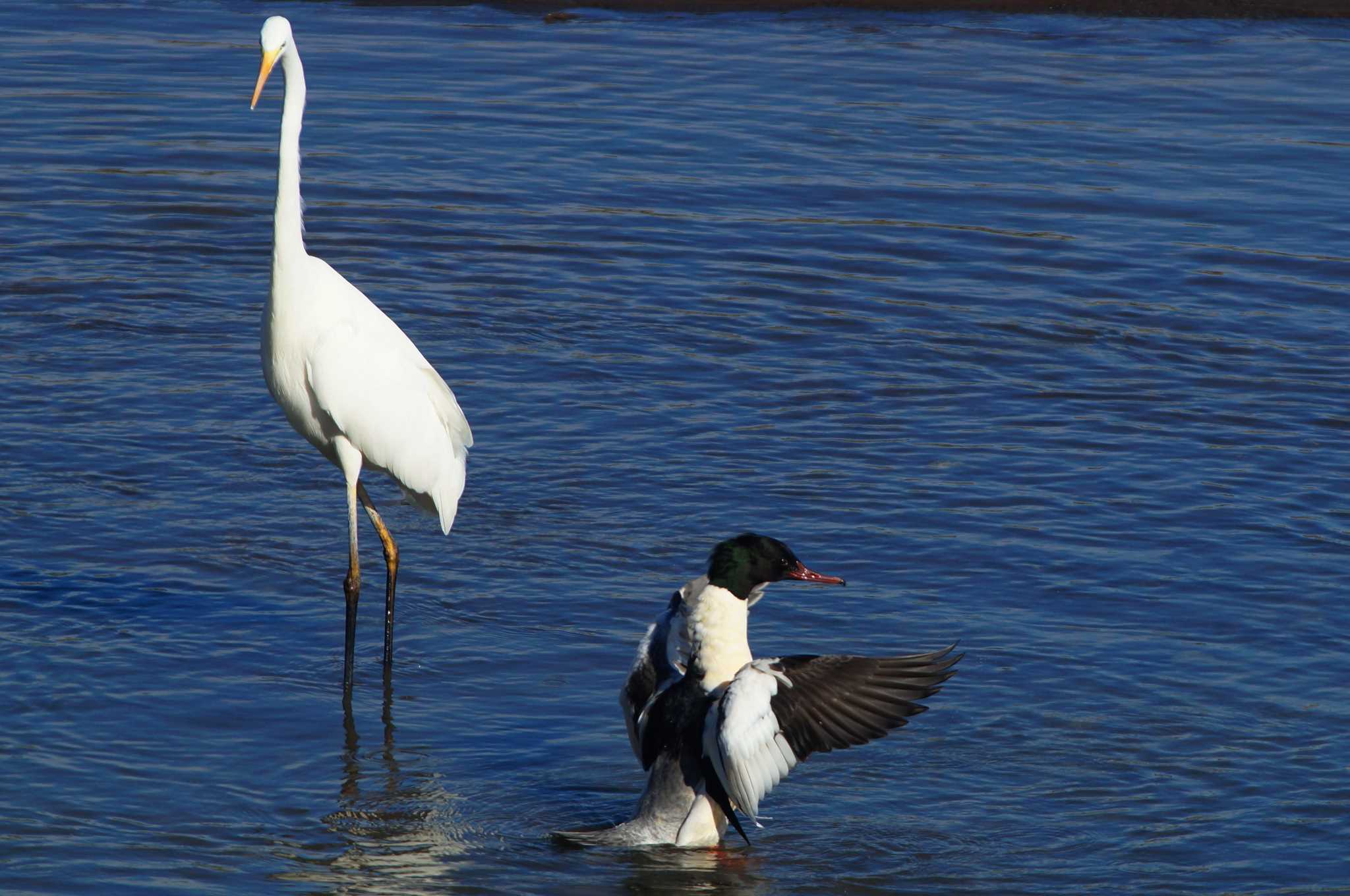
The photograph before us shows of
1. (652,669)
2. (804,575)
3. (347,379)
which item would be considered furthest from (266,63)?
(804,575)

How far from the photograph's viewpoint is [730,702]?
568cm

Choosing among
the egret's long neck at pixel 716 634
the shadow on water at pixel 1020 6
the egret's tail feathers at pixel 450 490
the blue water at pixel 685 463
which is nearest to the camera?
the egret's long neck at pixel 716 634

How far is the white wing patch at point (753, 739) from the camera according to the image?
223 inches

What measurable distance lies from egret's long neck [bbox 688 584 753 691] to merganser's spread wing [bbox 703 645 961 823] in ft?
0.99

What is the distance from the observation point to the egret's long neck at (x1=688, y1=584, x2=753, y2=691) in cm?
600

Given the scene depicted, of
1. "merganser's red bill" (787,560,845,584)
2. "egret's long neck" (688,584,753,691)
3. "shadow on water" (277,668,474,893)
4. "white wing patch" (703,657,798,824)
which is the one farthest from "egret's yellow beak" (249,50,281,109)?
"white wing patch" (703,657,798,824)

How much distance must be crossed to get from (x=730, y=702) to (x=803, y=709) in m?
0.22

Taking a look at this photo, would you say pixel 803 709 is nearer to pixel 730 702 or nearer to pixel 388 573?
pixel 730 702

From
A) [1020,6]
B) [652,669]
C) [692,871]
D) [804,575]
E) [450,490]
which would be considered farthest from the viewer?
[1020,6]

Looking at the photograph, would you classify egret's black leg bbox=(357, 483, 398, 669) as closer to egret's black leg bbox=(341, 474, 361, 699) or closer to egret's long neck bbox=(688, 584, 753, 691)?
egret's black leg bbox=(341, 474, 361, 699)

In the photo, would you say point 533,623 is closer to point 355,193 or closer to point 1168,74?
point 355,193

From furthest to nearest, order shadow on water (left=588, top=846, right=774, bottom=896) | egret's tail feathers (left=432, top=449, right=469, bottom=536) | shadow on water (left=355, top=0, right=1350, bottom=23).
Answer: shadow on water (left=355, top=0, right=1350, bottom=23) → egret's tail feathers (left=432, top=449, right=469, bottom=536) → shadow on water (left=588, top=846, right=774, bottom=896)

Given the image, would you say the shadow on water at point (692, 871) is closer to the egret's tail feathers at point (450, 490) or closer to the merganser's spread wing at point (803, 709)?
the merganser's spread wing at point (803, 709)

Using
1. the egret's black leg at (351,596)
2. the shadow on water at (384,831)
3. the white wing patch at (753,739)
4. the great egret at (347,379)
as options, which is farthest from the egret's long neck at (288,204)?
the white wing patch at (753,739)
